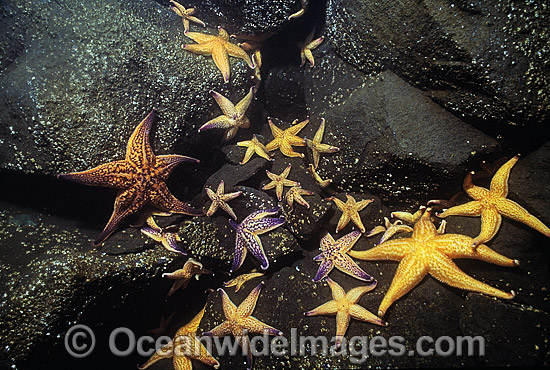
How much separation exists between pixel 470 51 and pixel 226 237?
355 cm

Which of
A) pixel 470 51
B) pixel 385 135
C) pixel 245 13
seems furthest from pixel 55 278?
pixel 470 51

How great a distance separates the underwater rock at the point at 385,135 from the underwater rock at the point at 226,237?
1050 mm

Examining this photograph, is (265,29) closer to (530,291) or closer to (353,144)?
(353,144)

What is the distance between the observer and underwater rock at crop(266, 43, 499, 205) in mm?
3148

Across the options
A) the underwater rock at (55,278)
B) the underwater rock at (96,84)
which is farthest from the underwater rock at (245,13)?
the underwater rock at (55,278)

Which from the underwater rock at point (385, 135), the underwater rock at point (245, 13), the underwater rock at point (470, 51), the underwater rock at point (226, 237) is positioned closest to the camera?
the underwater rock at point (470, 51)

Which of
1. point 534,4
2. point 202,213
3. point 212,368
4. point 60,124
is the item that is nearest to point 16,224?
point 60,124

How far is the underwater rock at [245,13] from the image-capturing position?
4.06m

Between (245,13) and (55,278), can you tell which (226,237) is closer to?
(55,278)

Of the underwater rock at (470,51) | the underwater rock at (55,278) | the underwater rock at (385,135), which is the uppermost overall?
the underwater rock at (470,51)

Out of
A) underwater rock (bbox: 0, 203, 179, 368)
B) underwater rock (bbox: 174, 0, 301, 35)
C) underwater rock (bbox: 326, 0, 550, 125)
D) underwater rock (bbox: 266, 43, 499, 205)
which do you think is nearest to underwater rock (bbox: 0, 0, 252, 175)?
underwater rock (bbox: 174, 0, 301, 35)

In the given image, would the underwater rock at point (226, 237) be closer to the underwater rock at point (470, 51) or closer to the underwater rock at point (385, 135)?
the underwater rock at point (385, 135)

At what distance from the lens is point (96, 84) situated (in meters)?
3.72

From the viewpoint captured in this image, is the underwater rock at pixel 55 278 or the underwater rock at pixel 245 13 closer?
the underwater rock at pixel 55 278
